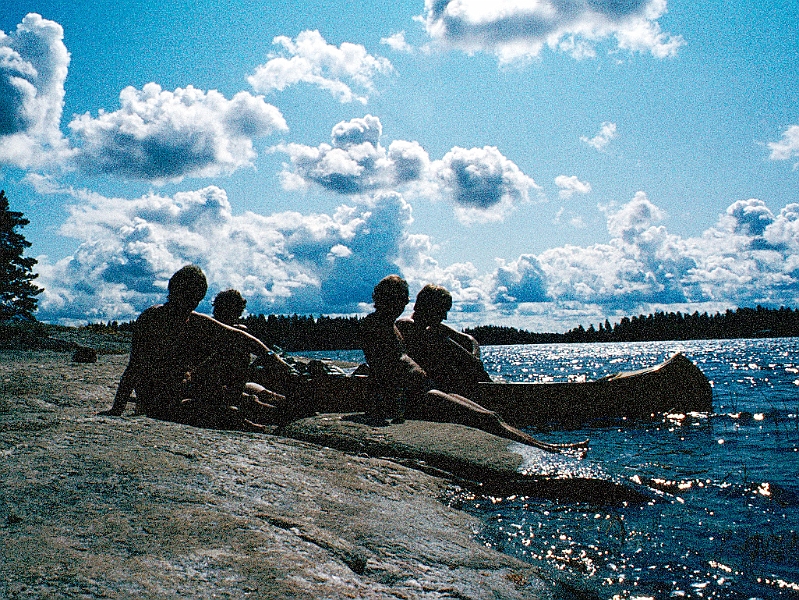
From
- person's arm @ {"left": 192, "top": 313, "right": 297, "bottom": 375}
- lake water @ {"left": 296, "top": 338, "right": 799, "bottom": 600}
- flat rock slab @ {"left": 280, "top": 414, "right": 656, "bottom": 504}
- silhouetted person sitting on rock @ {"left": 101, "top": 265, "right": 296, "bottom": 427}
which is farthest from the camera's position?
person's arm @ {"left": 192, "top": 313, "right": 297, "bottom": 375}

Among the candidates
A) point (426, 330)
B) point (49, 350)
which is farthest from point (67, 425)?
point (49, 350)

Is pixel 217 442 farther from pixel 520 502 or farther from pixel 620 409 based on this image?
pixel 620 409

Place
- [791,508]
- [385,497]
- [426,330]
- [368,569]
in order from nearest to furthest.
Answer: [368,569]
[385,497]
[791,508]
[426,330]

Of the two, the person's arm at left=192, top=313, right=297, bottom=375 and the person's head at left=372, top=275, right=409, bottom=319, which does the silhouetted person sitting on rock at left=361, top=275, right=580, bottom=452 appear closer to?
the person's head at left=372, top=275, right=409, bottom=319

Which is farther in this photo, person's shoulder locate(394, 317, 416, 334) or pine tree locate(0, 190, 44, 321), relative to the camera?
pine tree locate(0, 190, 44, 321)

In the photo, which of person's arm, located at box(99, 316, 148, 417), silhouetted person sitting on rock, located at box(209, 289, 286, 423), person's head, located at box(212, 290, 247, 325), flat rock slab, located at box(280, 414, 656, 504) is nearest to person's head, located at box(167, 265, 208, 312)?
person's arm, located at box(99, 316, 148, 417)

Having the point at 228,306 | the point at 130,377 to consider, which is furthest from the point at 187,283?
the point at 228,306

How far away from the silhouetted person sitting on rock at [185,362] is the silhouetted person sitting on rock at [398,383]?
1.40 meters

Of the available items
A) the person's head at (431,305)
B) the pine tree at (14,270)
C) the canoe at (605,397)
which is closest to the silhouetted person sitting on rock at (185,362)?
the person's head at (431,305)

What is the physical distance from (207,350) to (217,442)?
1976 mm

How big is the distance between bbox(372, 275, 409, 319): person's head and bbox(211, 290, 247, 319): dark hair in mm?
2350

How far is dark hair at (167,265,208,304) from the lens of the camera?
5.87 m

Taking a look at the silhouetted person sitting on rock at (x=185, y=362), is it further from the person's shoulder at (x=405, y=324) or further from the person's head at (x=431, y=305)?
the person's head at (x=431, y=305)

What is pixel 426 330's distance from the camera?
8672mm
